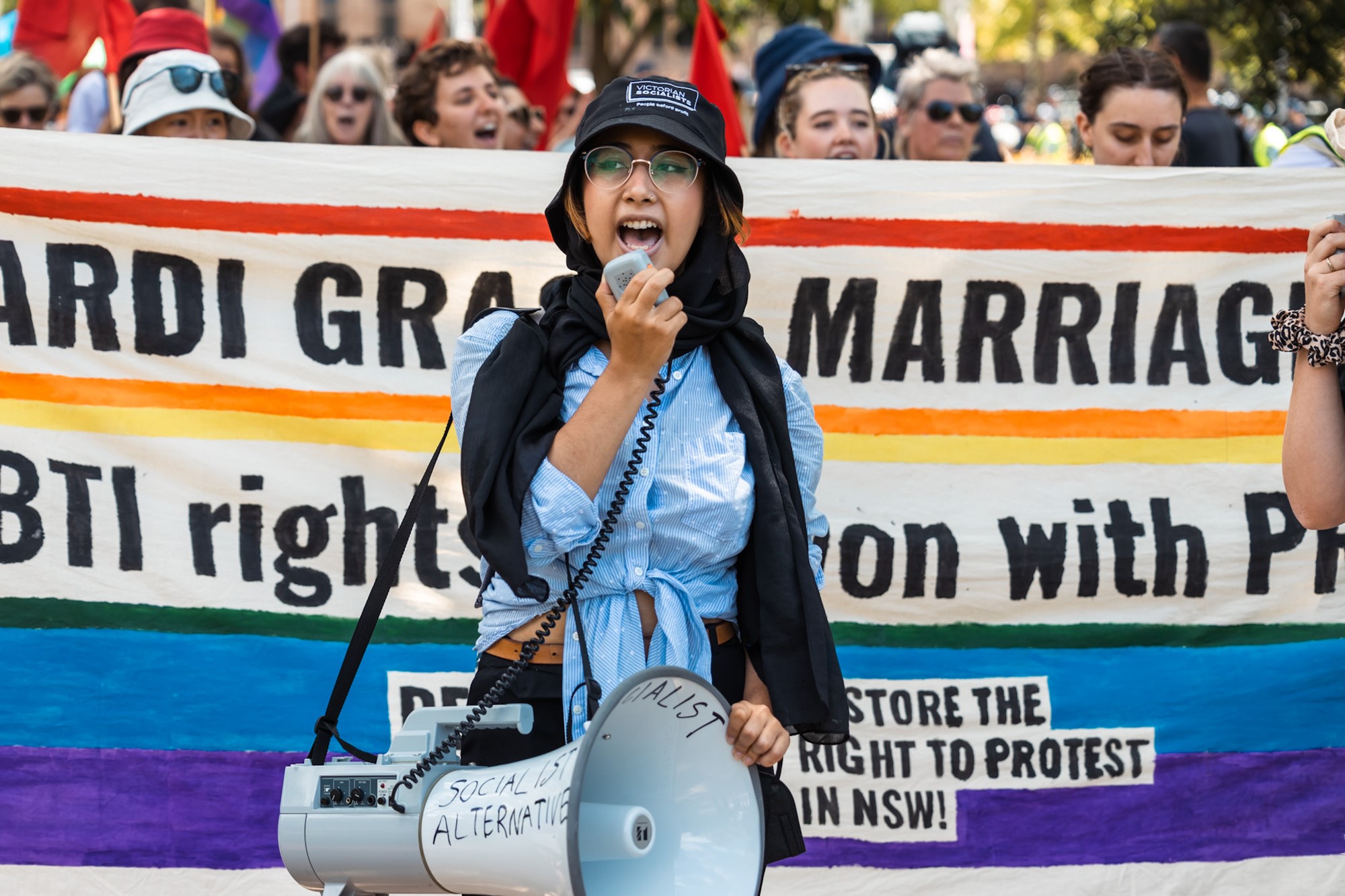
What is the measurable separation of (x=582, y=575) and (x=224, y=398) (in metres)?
1.80

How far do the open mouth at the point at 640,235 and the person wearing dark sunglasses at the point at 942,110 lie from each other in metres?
3.22

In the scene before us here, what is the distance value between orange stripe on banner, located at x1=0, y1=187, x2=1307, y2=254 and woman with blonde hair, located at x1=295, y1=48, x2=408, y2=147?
1.99 m

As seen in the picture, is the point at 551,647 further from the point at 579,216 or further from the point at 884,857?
the point at 884,857

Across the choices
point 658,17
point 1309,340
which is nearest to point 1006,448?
point 1309,340

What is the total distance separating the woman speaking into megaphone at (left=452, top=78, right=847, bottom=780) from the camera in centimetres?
212

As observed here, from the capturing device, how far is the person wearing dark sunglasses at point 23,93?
5.11 metres

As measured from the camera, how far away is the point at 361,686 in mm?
3652

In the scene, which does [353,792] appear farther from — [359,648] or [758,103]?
[758,103]

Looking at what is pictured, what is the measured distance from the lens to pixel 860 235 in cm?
376

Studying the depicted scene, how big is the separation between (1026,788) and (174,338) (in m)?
2.34

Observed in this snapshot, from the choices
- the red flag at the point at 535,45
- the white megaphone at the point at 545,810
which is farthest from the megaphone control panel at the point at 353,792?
the red flag at the point at 535,45

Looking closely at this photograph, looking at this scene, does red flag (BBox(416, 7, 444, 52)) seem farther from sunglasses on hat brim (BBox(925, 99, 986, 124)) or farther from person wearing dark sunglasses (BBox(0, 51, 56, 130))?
sunglasses on hat brim (BBox(925, 99, 986, 124))

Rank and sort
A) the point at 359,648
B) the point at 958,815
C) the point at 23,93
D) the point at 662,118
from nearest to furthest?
the point at 662,118 → the point at 359,648 → the point at 958,815 → the point at 23,93

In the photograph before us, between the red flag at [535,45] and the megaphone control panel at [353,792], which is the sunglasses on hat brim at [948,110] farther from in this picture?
the megaphone control panel at [353,792]
